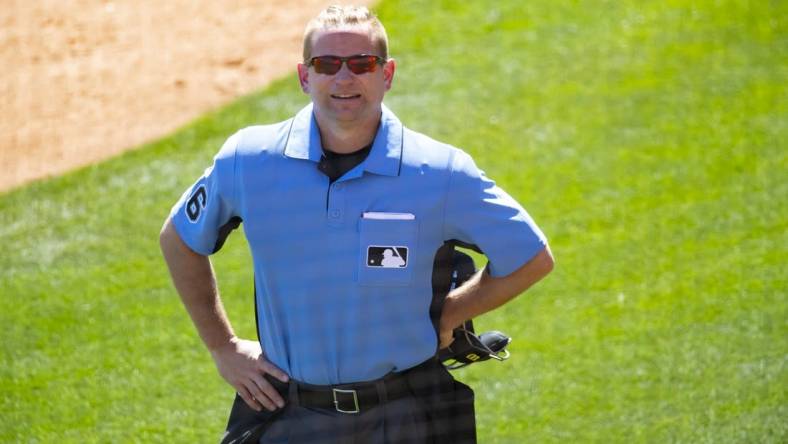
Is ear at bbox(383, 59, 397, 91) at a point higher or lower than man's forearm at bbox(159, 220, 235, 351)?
higher

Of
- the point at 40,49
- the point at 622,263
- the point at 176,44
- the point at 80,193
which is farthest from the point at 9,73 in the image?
the point at 622,263

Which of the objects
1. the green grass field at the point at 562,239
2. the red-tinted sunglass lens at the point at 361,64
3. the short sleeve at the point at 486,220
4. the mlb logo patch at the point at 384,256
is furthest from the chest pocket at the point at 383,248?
the green grass field at the point at 562,239

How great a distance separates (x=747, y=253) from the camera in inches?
230

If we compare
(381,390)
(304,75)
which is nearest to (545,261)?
(381,390)

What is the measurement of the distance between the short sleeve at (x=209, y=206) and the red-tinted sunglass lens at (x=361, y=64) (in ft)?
1.06

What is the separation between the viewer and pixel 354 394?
305 cm

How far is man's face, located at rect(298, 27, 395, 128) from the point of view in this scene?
2.97 m

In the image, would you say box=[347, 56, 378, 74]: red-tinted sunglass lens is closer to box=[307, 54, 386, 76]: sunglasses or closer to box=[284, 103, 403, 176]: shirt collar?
box=[307, 54, 386, 76]: sunglasses

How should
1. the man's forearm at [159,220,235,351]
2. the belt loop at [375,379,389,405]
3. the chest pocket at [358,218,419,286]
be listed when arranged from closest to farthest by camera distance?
1. the chest pocket at [358,218,419,286]
2. the belt loop at [375,379,389,405]
3. the man's forearm at [159,220,235,351]

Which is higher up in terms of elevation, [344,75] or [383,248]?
[344,75]

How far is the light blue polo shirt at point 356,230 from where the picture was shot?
2965 millimetres

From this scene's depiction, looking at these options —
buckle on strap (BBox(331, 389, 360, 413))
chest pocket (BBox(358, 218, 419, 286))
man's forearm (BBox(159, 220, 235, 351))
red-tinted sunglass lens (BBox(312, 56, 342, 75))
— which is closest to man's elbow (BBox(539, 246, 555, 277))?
chest pocket (BBox(358, 218, 419, 286))

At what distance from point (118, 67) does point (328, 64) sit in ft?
18.4

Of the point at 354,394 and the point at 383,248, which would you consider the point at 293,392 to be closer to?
the point at 354,394
